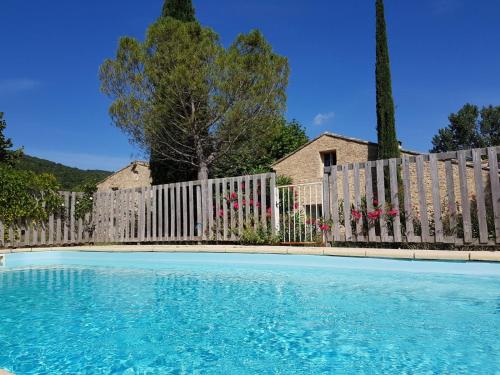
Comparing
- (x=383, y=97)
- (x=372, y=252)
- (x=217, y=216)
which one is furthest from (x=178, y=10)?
(x=372, y=252)

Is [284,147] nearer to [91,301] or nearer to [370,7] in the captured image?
[370,7]

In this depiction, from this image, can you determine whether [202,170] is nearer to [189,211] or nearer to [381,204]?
[189,211]

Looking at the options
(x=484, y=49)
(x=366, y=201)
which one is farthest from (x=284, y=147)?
(x=484, y=49)

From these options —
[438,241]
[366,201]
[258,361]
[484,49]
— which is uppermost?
[484,49]

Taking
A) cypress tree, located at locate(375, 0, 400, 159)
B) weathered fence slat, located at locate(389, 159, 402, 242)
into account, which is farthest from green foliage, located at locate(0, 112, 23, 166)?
weathered fence slat, located at locate(389, 159, 402, 242)

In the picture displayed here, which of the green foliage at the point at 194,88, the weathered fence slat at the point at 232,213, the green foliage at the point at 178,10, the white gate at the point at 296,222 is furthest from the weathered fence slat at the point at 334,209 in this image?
the green foliage at the point at 178,10

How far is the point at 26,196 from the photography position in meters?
10.8

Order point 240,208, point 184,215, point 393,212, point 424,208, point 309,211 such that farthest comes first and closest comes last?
point 309,211 → point 184,215 → point 240,208 → point 393,212 → point 424,208

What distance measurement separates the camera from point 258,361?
248 centimetres

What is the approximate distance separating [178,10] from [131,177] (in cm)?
1352

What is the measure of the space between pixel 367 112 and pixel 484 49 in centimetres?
2360

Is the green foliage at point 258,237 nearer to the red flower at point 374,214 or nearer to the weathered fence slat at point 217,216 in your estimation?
the weathered fence slat at point 217,216

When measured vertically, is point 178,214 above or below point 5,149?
below

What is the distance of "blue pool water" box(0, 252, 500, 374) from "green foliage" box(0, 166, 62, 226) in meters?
4.39
